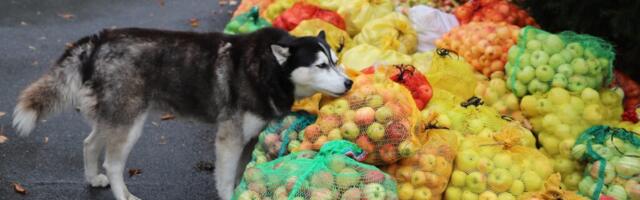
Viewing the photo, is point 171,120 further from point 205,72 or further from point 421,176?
point 421,176

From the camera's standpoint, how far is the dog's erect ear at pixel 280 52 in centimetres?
377

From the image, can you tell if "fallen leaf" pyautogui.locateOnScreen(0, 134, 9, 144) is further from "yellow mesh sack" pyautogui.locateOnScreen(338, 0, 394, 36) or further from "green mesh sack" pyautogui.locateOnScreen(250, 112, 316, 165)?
"yellow mesh sack" pyautogui.locateOnScreen(338, 0, 394, 36)

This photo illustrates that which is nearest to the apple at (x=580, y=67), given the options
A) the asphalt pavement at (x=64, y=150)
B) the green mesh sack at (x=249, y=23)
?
the asphalt pavement at (x=64, y=150)

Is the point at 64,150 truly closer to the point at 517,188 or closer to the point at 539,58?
the point at 517,188

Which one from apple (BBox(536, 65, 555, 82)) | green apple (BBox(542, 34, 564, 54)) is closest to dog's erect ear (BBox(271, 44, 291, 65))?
apple (BBox(536, 65, 555, 82))

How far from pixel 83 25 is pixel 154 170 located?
461 centimetres

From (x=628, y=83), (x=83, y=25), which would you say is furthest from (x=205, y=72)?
(x=83, y=25)

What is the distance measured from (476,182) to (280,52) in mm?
1296

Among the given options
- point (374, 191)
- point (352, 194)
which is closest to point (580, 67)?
point (374, 191)

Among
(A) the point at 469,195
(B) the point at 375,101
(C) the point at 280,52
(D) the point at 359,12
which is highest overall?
(C) the point at 280,52

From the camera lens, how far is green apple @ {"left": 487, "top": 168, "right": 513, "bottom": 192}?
11.6 ft

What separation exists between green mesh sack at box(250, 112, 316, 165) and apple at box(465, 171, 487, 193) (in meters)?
0.97

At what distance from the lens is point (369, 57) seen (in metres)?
5.00

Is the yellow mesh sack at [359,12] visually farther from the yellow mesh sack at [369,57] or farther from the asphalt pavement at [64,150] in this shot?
the asphalt pavement at [64,150]
